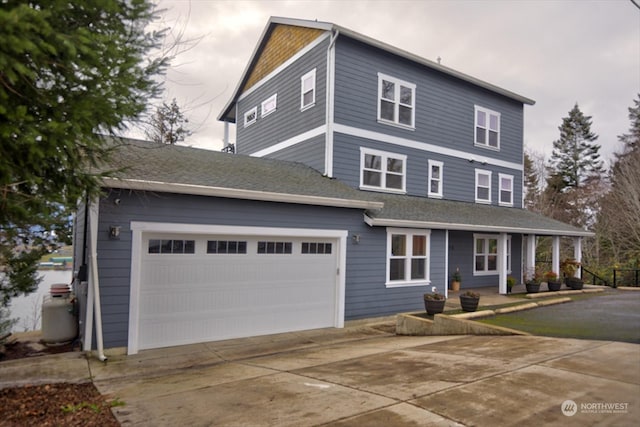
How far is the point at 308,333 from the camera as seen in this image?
9.63 m

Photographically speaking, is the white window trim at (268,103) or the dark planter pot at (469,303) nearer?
the dark planter pot at (469,303)

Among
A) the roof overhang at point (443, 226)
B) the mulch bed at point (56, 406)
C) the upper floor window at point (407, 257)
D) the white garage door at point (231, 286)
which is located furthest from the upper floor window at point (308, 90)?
the mulch bed at point (56, 406)

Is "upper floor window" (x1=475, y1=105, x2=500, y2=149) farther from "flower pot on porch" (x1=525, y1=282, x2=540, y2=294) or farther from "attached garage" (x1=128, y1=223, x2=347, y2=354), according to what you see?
"attached garage" (x1=128, y1=223, x2=347, y2=354)

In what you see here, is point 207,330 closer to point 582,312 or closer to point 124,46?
point 124,46

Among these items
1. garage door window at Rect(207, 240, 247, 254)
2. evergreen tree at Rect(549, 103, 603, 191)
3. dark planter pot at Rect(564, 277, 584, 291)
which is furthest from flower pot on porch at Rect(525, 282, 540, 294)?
evergreen tree at Rect(549, 103, 603, 191)

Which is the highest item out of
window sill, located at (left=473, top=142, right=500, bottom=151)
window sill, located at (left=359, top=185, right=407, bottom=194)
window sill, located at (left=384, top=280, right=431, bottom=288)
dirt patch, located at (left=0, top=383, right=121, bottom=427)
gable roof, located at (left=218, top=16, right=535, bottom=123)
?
gable roof, located at (left=218, top=16, right=535, bottom=123)

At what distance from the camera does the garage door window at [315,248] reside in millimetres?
9891

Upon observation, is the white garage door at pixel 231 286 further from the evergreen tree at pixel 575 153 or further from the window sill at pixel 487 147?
the evergreen tree at pixel 575 153

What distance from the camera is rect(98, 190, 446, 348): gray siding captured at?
7238mm

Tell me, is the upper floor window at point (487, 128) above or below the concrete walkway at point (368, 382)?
above

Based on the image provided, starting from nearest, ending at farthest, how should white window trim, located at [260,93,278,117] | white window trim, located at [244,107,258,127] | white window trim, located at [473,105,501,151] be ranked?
1. white window trim, located at [260,93,278,117]
2. white window trim, located at [473,105,501,151]
3. white window trim, located at [244,107,258,127]

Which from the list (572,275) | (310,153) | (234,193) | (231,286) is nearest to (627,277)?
(572,275)

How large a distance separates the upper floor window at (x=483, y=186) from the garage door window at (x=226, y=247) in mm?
11948

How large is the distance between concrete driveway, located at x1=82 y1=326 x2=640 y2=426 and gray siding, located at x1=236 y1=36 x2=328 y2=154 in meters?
8.25
